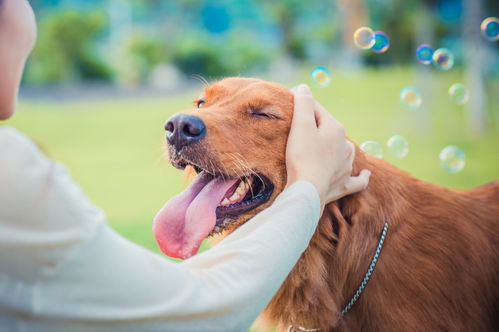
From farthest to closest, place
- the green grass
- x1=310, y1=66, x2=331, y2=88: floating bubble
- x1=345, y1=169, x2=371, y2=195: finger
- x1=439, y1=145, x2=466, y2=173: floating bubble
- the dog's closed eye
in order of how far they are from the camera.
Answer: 1. the green grass
2. x1=439, y1=145, x2=466, y2=173: floating bubble
3. x1=310, y1=66, x2=331, y2=88: floating bubble
4. the dog's closed eye
5. x1=345, y1=169, x2=371, y2=195: finger

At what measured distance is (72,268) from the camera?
43.7 inches

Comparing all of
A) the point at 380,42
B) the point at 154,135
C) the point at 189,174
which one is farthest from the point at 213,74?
the point at 189,174

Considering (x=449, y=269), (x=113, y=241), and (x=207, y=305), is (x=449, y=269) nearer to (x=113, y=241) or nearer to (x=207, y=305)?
Answer: (x=207, y=305)

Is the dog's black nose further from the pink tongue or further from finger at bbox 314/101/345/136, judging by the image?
finger at bbox 314/101/345/136

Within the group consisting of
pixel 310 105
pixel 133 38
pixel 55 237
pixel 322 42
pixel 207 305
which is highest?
pixel 310 105

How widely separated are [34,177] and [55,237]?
143 mm

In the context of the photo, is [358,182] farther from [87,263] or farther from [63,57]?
[63,57]

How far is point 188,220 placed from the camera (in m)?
2.30

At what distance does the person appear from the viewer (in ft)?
3.54

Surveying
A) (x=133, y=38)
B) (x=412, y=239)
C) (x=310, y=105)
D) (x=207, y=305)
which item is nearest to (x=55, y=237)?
(x=207, y=305)

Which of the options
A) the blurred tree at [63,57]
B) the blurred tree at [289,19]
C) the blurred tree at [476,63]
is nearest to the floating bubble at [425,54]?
the blurred tree at [476,63]

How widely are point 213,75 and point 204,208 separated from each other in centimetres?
2198

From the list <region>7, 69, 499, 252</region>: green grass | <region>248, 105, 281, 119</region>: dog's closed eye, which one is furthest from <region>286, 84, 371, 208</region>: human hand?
<region>7, 69, 499, 252</region>: green grass

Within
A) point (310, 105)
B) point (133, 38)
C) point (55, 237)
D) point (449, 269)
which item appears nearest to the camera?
point (55, 237)
